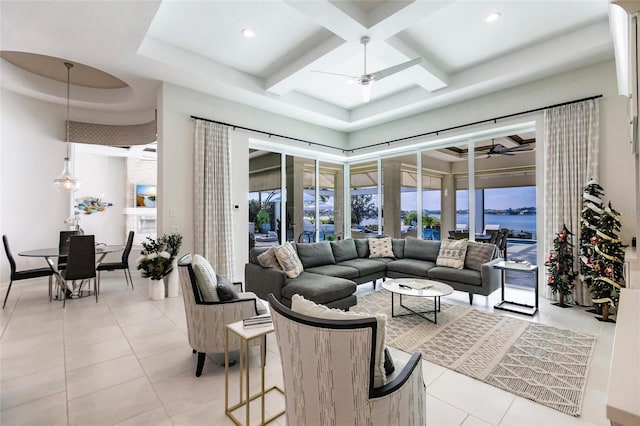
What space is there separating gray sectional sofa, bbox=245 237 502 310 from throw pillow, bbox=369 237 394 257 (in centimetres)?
9

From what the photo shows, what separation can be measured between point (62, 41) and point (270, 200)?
3999 mm

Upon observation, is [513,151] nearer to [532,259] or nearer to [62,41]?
[532,259]

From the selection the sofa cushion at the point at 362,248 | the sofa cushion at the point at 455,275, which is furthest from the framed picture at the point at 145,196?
the sofa cushion at the point at 455,275

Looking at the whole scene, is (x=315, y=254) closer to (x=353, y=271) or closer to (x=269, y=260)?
(x=353, y=271)

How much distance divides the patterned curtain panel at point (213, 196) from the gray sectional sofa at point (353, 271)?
888 millimetres

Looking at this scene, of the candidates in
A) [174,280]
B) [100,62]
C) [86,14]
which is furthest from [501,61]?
[174,280]

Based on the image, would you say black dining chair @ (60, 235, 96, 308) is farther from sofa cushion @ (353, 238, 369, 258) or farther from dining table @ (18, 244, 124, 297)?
sofa cushion @ (353, 238, 369, 258)

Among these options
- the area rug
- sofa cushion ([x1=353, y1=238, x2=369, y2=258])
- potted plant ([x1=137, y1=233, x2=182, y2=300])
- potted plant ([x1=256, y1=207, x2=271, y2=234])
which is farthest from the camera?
potted plant ([x1=256, y1=207, x2=271, y2=234])

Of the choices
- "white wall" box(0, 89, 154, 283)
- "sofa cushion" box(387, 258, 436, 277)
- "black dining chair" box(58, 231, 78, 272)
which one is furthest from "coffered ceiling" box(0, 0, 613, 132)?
"sofa cushion" box(387, 258, 436, 277)

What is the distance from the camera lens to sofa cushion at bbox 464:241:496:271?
438cm

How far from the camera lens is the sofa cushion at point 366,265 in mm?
4750

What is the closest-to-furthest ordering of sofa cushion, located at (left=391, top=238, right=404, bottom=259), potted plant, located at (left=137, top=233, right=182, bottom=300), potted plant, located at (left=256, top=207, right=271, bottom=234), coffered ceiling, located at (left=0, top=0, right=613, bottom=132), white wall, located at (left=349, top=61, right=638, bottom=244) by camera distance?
coffered ceiling, located at (left=0, top=0, right=613, bottom=132) → white wall, located at (left=349, top=61, right=638, bottom=244) → potted plant, located at (left=137, top=233, right=182, bottom=300) → sofa cushion, located at (left=391, top=238, right=404, bottom=259) → potted plant, located at (left=256, top=207, right=271, bottom=234)

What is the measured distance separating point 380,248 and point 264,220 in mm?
2504

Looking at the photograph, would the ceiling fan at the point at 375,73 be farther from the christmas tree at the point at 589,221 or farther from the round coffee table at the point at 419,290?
the christmas tree at the point at 589,221
